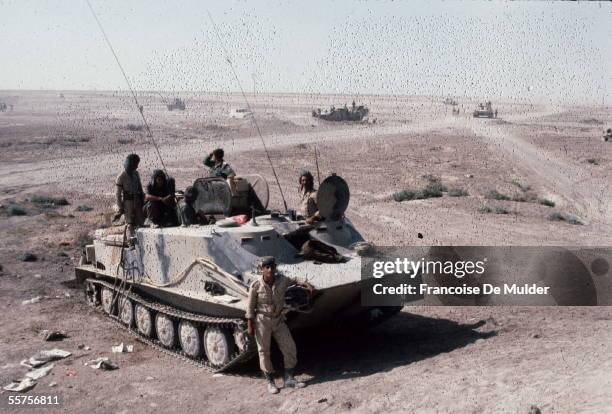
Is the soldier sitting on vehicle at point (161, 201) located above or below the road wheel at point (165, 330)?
above

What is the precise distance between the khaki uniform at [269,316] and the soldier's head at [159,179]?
366 centimetres

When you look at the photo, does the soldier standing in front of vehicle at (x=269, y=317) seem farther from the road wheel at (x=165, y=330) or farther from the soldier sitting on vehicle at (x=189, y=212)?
the soldier sitting on vehicle at (x=189, y=212)

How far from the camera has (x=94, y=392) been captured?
8.51 meters

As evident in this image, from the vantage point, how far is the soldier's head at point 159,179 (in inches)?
421

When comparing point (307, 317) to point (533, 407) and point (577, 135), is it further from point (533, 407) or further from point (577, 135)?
point (577, 135)

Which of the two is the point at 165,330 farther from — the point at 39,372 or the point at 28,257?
the point at 28,257

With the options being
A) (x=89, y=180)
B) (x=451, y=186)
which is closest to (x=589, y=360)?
(x=451, y=186)

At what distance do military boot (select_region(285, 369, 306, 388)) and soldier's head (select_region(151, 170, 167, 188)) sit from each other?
13.8ft

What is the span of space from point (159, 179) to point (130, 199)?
67cm

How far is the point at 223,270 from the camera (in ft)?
28.9

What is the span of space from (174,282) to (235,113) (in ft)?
202

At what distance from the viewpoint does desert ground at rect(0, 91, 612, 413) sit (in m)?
7.37

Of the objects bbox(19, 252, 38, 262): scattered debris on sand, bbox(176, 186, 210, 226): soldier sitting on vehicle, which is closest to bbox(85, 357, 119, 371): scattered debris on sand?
bbox(176, 186, 210, 226): soldier sitting on vehicle

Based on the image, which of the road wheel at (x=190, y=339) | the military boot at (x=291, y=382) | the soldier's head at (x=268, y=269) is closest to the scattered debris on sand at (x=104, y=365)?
the road wheel at (x=190, y=339)
